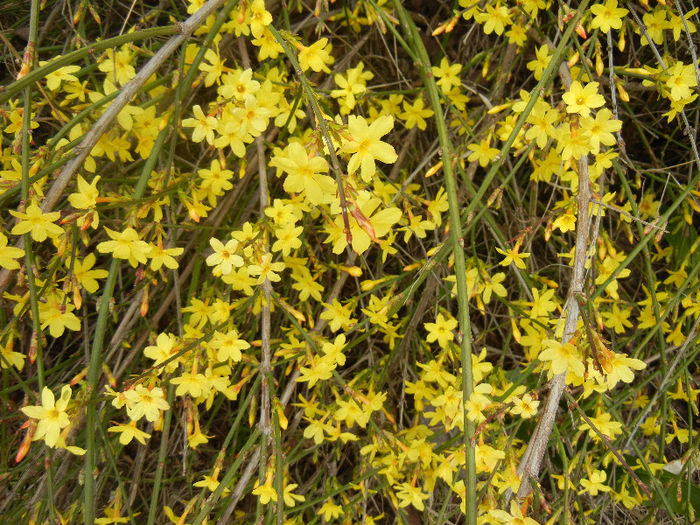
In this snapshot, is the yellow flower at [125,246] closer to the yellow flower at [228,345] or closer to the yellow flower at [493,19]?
the yellow flower at [228,345]

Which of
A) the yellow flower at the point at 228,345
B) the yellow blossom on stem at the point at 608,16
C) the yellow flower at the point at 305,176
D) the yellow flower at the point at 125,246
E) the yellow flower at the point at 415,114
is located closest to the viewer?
the yellow flower at the point at 305,176

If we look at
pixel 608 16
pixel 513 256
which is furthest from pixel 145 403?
pixel 608 16

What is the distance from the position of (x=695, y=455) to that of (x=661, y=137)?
1402 millimetres

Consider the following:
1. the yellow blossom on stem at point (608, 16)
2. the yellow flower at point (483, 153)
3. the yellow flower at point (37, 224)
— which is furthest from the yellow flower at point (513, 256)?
the yellow flower at point (37, 224)

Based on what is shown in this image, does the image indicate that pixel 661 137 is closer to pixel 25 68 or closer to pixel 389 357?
pixel 389 357

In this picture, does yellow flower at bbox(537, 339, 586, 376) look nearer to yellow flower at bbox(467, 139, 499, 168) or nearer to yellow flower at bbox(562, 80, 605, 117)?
yellow flower at bbox(562, 80, 605, 117)

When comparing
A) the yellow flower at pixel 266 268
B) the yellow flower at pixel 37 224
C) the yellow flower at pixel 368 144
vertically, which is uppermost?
the yellow flower at pixel 368 144

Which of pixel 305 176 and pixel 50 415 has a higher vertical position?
pixel 305 176

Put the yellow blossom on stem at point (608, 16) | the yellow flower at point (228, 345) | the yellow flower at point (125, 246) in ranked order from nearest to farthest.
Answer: the yellow flower at point (125, 246), the yellow flower at point (228, 345), the yellow blossom on stem at point (608, 16)

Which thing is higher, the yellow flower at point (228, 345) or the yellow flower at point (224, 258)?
the yellow flower at point (224, 258)

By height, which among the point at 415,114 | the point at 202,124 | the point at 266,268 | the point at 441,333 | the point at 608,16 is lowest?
the point at 441,333

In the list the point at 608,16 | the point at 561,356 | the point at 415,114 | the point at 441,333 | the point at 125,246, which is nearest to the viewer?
the point at 561,356

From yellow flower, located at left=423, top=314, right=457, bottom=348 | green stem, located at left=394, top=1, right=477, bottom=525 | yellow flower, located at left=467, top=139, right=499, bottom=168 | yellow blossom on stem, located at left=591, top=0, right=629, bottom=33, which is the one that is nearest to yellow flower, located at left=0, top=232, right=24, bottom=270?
green stem, located at left=394, top=1, right=477, bottom=525

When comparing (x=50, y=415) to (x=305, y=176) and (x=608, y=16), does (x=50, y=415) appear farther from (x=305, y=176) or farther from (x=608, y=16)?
(x=608, y=16)
